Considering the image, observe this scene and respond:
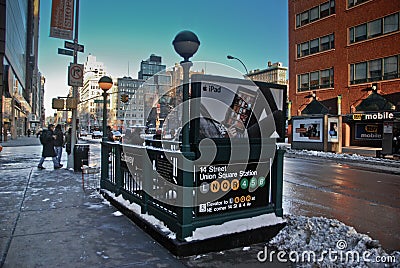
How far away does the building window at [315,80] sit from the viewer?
28.7m

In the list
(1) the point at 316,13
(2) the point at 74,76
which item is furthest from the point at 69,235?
(1) the point at 316,13

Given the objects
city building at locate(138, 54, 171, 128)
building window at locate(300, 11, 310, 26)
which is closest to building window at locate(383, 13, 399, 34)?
building window at locate(300, 11, 310, 26)

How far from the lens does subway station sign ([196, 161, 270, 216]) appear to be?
15.0 feet

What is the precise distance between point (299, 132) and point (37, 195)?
74.1ft

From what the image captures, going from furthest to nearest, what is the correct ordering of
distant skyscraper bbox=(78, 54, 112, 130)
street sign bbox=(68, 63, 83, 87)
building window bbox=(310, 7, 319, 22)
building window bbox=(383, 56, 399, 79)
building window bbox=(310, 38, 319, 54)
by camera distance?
distant skyscraper bbox=(78, 54, 112, 130)
building window bbox=(310, 38, 319, 54)
building window bbox=(310, 7, 319, 22)
building window bbox=(383, 56, 399, 79)
street sign bbox=(68, 63, 83, 87)

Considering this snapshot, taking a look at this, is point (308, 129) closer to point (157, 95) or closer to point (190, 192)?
point (157, 95)

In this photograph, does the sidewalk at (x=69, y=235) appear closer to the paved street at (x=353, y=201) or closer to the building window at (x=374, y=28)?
the paved street at (x=353, y=201)

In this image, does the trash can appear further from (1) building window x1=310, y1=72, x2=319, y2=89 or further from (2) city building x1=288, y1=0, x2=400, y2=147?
(1) building window x1=310, y1=72, x2=319, y2=89

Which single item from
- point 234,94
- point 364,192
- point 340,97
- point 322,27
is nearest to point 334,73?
point 340,97

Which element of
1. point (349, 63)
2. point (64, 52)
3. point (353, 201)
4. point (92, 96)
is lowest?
point (353, 201)

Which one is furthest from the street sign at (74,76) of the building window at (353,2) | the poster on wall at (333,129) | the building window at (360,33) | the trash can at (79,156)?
the building window at (353,2)

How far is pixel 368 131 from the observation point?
25.2 meters

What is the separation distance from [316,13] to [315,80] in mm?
6206

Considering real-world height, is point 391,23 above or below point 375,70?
above
